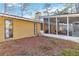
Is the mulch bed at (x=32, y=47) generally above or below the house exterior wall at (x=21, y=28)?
below

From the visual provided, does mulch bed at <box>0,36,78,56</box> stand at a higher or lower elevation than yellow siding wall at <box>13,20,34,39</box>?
lower

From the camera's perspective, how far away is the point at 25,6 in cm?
387

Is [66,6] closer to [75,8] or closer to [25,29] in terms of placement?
[75,8]

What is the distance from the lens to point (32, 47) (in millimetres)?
3848

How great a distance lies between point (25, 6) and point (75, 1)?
2.35 feet

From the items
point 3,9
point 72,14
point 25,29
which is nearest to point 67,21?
point 72,14

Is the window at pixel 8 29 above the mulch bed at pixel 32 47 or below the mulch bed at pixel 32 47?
above

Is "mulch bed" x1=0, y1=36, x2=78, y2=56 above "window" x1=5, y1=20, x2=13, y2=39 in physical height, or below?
below

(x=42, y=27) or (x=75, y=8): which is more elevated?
(x=75, y=8)

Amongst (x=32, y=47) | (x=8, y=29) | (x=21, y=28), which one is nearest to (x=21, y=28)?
(x=21, y=28)

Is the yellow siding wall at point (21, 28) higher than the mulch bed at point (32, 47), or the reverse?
the yellow siding wall at point (21, 28)

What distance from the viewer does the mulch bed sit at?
3.83m

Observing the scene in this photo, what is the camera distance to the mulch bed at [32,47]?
12.6 feet

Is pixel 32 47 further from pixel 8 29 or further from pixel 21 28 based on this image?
pixel 8 29
